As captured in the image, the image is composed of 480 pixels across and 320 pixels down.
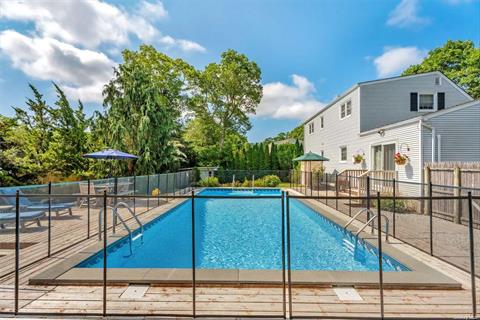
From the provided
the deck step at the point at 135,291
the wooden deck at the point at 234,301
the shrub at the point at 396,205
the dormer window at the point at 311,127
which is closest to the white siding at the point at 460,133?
the shrub at the point at 396,205

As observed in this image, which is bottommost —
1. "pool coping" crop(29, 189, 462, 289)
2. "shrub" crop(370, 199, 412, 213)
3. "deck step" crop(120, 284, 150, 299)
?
"deck step" crop(120, 284, 150, 299)

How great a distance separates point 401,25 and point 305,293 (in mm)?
16837

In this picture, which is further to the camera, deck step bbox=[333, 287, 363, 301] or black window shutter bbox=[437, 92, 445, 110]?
black window shutter bbox=[437, 92, 445, 110]

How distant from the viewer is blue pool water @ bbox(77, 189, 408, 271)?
17.5 ft

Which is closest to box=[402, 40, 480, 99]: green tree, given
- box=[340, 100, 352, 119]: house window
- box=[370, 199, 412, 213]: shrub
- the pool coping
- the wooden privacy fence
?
box=[340, 100, 352, 119]: house window

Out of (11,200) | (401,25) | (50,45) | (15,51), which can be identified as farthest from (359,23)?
(15,51)

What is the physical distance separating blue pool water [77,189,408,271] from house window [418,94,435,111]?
9089mm

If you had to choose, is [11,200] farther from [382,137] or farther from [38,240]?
[382,137]

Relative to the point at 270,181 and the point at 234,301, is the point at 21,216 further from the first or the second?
the point at 270,181

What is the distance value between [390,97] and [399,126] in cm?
374

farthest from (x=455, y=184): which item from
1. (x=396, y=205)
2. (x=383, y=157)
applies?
(x=383, y=157)

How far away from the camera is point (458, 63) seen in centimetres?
2419

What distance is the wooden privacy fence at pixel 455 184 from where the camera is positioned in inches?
286

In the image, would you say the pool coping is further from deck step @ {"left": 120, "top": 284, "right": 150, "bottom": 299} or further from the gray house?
the gray house
